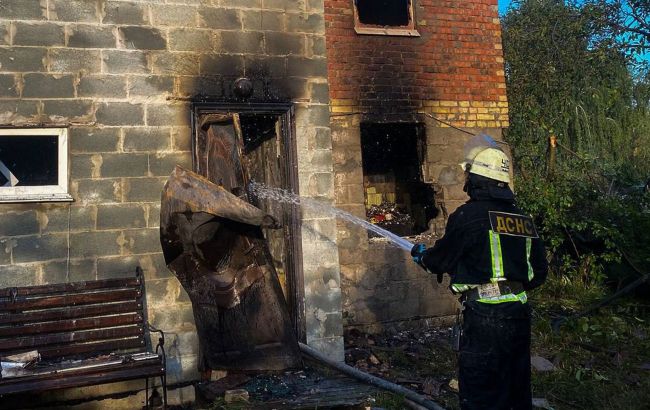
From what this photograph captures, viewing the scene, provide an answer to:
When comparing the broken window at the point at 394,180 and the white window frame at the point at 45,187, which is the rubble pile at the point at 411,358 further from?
the white window frame at the point at 45,187

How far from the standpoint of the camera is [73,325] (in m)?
4.78

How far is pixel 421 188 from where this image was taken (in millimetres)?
9109

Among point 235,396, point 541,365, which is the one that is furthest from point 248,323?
point 541,365

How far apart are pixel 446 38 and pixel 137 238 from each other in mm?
5441

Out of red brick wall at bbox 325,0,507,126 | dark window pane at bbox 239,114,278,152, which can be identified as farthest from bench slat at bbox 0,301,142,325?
red brick wall at bbox 325,0,507,126

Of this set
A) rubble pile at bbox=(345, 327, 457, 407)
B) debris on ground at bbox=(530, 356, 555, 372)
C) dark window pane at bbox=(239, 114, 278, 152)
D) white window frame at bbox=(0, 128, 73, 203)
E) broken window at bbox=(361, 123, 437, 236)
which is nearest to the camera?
white window frame at bbox=(0, 128, 73, 203)

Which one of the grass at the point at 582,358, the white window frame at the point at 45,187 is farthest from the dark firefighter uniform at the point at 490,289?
the white window frame at the point at 45,187

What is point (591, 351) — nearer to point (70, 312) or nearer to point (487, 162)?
point (487, 162)

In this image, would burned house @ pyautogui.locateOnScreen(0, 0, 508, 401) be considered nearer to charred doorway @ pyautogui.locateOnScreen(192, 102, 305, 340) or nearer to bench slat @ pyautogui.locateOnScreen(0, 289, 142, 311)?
charred doorway @ pyautogui.locateOnScreen(192, 102, 305, 340)

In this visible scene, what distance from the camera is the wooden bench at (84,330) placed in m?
4.29

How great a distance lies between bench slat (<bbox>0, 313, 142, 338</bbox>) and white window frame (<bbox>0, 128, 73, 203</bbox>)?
3.43 ft

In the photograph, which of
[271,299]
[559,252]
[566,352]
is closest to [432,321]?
[566,352]

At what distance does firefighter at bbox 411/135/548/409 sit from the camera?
368 centimetres

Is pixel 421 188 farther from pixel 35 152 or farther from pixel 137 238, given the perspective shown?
pixel 35 152
